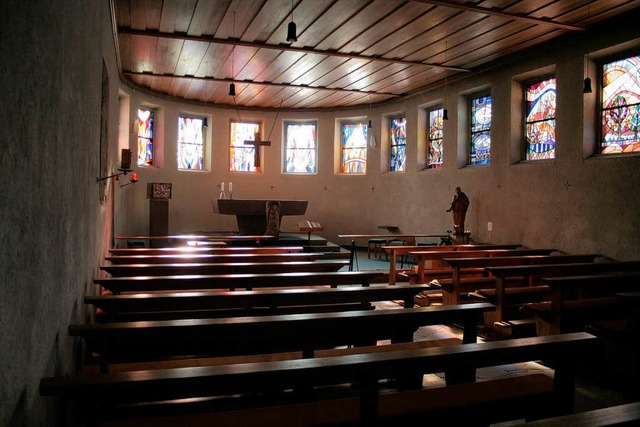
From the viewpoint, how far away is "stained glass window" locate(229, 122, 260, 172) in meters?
12.4

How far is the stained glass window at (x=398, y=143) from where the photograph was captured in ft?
36.7

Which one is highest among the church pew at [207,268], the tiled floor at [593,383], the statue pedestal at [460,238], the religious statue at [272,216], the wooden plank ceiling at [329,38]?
the wooden plank ceiling at [329,38]

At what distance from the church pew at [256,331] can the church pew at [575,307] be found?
1.61 meters

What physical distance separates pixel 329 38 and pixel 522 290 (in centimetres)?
434

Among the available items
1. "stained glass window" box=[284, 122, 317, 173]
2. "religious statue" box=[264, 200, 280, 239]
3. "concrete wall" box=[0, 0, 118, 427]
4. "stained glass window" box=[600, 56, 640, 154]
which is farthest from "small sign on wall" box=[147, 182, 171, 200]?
"stained glass window" box=[600, 56, 640, 154]

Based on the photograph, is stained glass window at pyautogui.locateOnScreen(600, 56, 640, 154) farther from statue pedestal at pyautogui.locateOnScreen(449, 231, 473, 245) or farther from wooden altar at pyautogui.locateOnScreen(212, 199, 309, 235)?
wooden altar at pyautogui.locateOnScreen(212, 199, 309, 235)

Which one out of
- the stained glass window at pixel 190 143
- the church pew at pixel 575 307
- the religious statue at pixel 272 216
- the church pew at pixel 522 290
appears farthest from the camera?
the stained glass window at pixel 190 143

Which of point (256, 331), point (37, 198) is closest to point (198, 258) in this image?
point (256, 331)

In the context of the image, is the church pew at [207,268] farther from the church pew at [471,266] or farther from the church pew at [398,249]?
the church pew at [398,249]

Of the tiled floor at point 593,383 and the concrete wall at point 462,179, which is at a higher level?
the concrete wall at point 462,179

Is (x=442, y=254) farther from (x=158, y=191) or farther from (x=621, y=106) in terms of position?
(x=158, y=191)

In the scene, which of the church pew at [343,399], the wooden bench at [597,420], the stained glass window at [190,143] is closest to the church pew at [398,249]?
the church pew at [343,399]

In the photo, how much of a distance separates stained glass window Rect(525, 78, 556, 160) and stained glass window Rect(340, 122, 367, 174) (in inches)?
187

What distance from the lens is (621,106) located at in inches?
253
